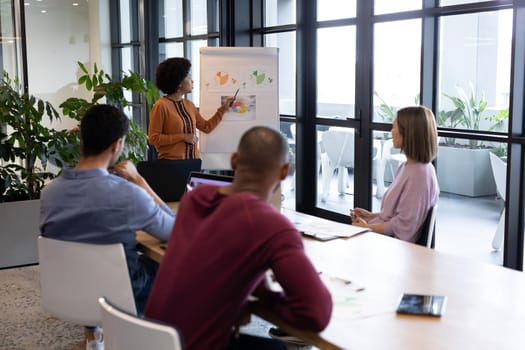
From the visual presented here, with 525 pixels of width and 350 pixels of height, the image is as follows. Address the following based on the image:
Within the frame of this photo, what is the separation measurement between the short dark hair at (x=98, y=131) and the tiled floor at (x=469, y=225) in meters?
2.81

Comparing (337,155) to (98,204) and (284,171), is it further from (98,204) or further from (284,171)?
(284,171)

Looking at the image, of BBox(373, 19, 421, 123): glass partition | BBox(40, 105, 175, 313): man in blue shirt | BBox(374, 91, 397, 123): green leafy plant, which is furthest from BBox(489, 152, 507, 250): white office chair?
BBox(40, 105, 175, 313): man in blue shirt

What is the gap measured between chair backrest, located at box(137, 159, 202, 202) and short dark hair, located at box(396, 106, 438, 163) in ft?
4.06

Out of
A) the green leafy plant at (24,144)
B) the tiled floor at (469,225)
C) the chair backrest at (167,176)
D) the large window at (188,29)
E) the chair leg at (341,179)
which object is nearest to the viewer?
the chair backrest at (167,176)

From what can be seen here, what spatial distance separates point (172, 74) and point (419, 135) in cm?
198

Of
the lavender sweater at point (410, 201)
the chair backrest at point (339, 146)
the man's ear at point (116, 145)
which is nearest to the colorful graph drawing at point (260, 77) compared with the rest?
the chair backrest at point (339, 146)

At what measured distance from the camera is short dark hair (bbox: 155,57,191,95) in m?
4.64

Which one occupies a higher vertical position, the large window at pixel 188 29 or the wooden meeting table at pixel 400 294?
the large window at pixel 188 29

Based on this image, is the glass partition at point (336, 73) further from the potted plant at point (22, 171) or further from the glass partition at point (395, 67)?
the potted plant at point (22, 171)

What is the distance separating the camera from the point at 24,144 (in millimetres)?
5352

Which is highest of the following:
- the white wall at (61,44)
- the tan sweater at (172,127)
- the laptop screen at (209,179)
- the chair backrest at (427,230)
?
the white wall at (61,44)

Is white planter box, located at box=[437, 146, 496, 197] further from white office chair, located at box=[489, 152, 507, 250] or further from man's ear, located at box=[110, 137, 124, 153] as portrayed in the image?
man's ear, located at box=[110, 137, 124, 153]

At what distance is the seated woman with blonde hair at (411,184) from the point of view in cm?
322

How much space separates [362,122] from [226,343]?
160 inches
